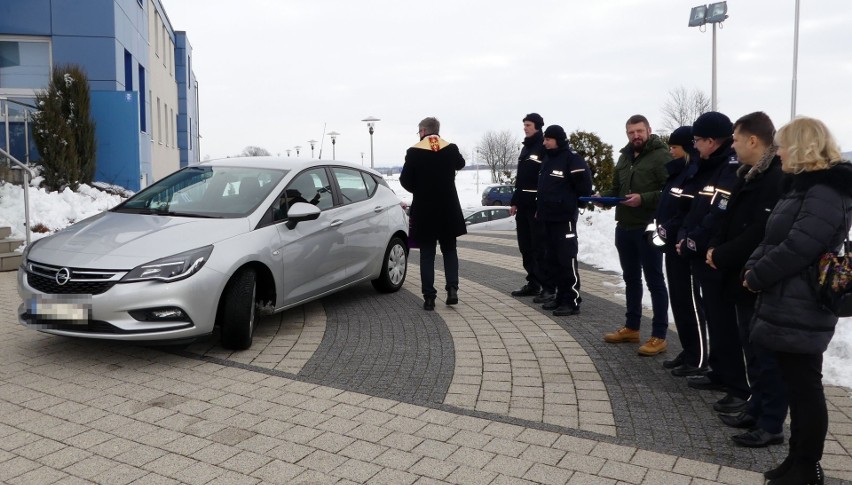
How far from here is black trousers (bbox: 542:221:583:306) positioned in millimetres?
6926

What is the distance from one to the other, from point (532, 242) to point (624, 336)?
2146mm

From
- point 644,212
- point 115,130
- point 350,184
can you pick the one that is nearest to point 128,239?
point 350,184

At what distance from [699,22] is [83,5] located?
25.2m

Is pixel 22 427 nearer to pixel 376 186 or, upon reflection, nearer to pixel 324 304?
pixel 324 304

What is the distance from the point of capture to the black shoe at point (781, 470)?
332 cm

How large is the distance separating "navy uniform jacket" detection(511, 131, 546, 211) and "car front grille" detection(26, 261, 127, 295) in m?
4.23

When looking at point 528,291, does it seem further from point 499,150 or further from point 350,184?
point 499,150

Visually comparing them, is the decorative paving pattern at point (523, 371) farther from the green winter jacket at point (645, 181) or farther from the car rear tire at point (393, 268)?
the green winter jacket at point (645, 181)

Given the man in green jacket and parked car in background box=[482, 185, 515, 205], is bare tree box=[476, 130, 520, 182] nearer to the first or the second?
parked car in background box=[482, 185, 515, 205]

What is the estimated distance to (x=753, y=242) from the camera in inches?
147

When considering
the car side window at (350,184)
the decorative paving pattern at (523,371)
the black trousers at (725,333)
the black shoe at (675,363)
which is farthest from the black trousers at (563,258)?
the black trousers at (725,333)

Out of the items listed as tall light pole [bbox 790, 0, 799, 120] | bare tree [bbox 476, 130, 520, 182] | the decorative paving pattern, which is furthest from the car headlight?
bare tree [bbox 476, 130, 520, 182]

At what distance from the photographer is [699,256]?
438 centimetres

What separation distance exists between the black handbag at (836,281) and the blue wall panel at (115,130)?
1656 cm
